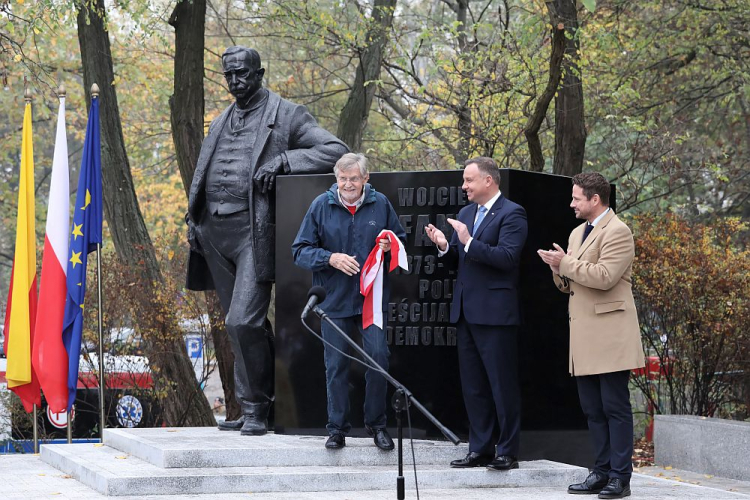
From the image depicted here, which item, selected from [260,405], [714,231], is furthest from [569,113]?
[260,405]

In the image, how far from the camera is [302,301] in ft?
28.5

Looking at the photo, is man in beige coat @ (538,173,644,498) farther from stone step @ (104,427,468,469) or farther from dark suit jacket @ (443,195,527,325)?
stone step @ (104,427,468,469)

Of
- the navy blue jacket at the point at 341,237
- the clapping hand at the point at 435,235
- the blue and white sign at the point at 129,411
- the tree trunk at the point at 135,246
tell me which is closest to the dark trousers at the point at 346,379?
the navy blue jacket at the point at 341,237

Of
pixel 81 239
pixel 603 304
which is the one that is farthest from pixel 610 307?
pixel 81 239

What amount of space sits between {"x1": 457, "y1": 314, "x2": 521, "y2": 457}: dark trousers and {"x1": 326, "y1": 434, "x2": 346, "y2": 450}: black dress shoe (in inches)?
36.6

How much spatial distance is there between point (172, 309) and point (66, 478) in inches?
199

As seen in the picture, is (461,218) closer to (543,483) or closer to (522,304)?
(522,304)

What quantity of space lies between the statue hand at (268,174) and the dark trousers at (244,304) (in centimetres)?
28

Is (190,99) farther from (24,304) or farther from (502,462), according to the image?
(502,462)

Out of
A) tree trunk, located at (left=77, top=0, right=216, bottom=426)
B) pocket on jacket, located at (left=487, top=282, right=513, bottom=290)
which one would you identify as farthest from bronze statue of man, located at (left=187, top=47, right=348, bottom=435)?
tree trunk, located at (left=77, top=0, right=216, bottom=426)

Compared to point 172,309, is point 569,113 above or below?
above

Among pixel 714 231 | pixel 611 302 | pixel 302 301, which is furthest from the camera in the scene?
pixel 714 231

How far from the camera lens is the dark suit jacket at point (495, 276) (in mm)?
7406

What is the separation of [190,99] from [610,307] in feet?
25.5
